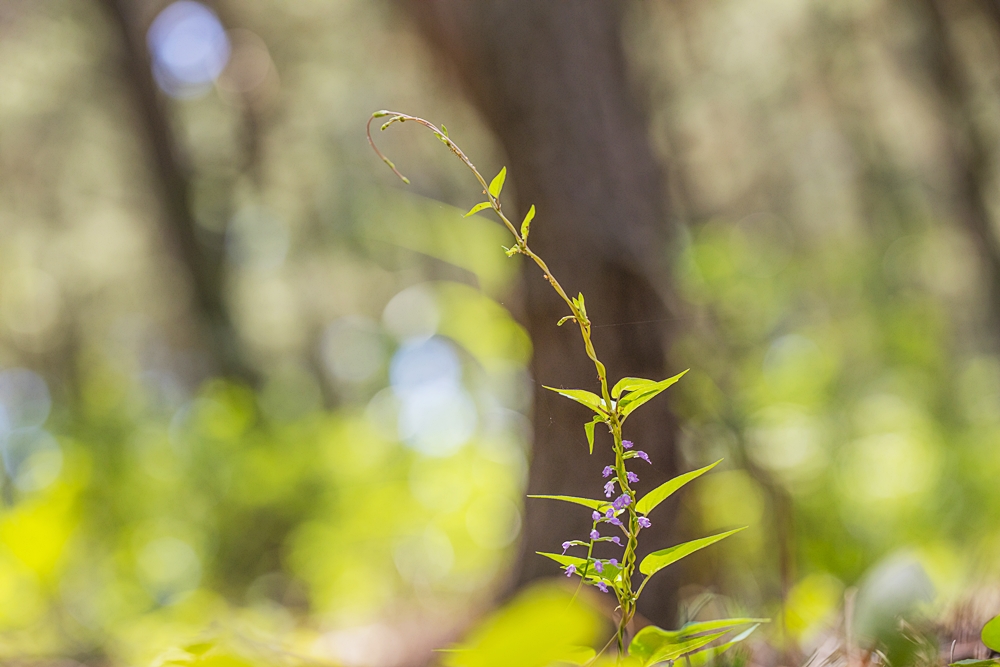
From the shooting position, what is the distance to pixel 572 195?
2.61 feet

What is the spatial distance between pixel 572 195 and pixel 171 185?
9.09 ft

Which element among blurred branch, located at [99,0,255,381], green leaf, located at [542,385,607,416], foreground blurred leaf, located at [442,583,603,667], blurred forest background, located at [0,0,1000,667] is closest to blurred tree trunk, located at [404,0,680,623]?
blurred forest background, located at [0,0,1000,667]

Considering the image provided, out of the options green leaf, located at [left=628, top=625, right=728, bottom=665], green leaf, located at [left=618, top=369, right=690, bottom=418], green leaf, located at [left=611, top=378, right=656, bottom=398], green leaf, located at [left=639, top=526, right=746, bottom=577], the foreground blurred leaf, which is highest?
green leaf, located at [left=611, top=378, right=656, bottom=398]

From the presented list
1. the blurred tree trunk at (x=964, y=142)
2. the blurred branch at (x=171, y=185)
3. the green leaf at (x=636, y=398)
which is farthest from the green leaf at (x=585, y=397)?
the blurred tree trunk at (x=964, y=142)

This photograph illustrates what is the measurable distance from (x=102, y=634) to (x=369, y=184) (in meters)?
2.12

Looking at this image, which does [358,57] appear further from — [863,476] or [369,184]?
[863,476]

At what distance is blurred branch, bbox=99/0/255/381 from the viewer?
2.93 metres

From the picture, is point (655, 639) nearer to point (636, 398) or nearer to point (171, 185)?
point (636, 398)

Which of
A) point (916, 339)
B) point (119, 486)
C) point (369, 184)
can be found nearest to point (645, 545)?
point (916, 339)

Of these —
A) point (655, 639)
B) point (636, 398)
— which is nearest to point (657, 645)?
point (655, 639)

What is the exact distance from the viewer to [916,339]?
174cm

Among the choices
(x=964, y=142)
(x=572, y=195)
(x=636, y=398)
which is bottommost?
(x=636, y=398)

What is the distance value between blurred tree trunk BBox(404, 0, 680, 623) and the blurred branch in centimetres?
225

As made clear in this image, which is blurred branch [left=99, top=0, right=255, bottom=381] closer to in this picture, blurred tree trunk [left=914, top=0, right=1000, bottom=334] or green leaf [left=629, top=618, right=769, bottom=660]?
green leaf [left=629, top=618, right=769, bottom=660]
